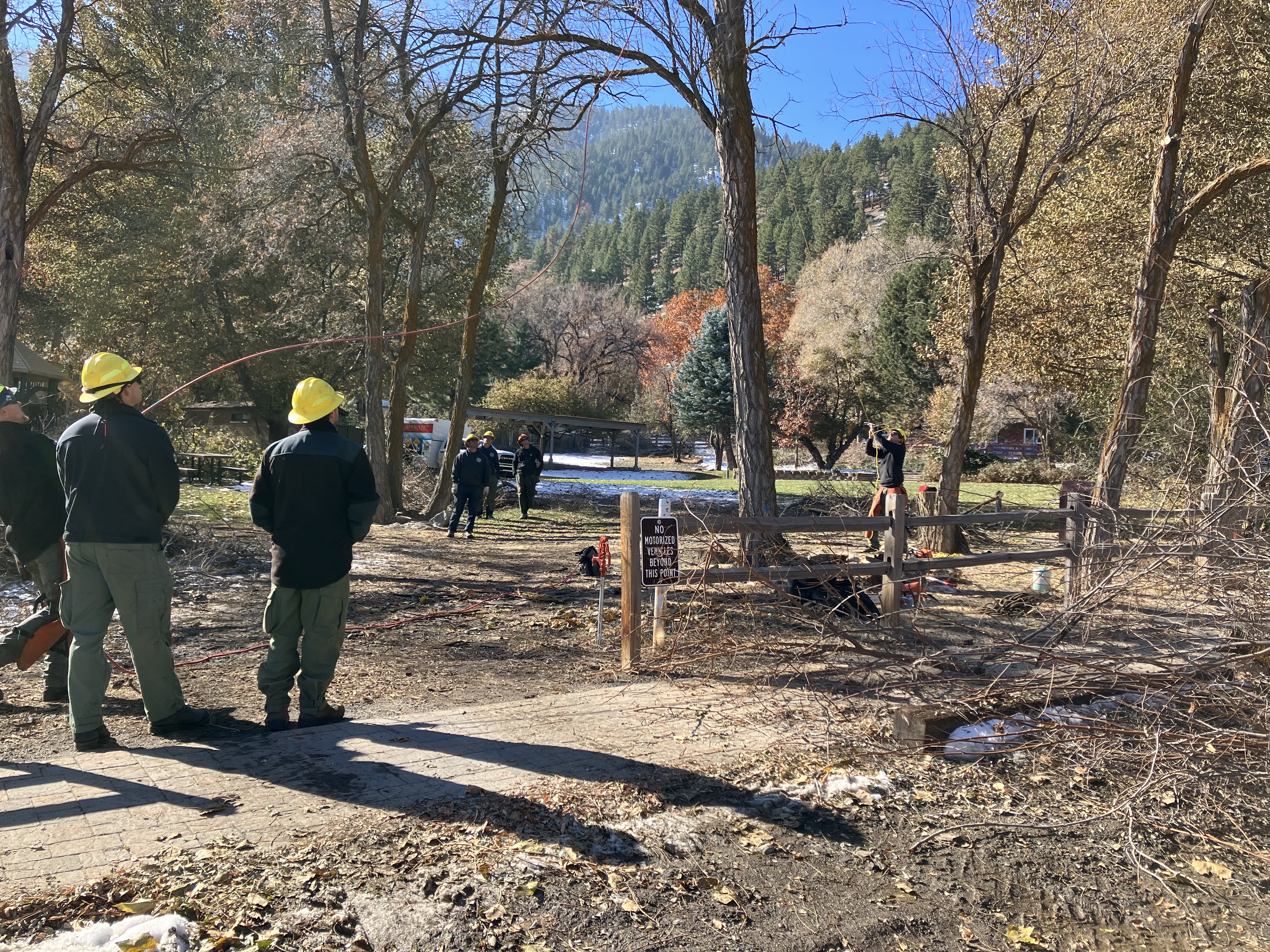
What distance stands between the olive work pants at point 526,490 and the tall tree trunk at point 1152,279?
11.7m

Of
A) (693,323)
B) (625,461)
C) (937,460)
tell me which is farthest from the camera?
(693,323)

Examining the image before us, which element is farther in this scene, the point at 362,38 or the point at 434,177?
the point at 434,177

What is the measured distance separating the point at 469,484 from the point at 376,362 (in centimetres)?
359

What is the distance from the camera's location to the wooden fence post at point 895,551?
26.6ft

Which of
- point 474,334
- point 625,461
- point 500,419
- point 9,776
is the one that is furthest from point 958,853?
point 625,461

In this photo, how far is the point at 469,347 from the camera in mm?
17781

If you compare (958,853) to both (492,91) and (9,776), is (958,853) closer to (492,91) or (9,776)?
(9,776)

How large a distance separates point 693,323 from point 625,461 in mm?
15552

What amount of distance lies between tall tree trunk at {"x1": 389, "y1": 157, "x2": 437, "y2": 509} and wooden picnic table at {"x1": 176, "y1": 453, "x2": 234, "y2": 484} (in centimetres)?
822

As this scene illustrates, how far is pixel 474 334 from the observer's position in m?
18.0

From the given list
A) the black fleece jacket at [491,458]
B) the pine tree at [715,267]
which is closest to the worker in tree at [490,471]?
the black fleece jacket at [491,458]

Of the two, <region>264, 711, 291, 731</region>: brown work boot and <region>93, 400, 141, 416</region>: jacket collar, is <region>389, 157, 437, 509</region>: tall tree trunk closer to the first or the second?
<region>93, 400, 141, 416</region>: jacket collar

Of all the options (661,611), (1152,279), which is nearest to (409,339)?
(661,611)

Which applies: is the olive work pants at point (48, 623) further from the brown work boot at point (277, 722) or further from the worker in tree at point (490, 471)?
the worker in tree at point (490, 471)
